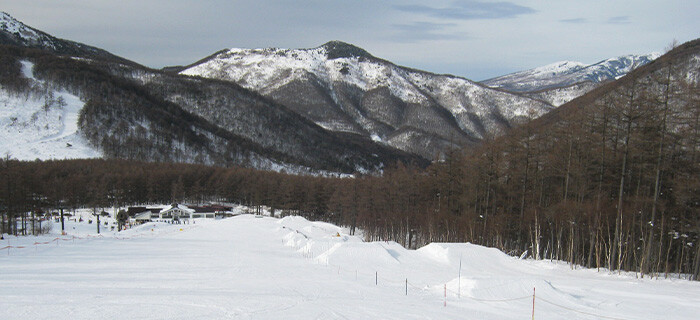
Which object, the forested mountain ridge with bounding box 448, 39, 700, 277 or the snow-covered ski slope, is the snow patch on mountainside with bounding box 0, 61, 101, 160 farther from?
Answer: the forested mountain ridge with bounding box 448, 39, 700, 277

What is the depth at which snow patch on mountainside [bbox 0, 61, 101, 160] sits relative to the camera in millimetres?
134750

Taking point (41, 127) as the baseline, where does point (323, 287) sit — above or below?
below

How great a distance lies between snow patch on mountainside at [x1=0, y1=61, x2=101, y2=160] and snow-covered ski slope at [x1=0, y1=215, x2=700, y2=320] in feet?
405

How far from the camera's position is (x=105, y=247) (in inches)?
1427

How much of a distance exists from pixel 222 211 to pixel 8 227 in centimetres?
5558

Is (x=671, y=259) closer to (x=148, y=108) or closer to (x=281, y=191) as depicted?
(x=281, y=191)

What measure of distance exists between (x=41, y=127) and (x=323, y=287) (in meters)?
162

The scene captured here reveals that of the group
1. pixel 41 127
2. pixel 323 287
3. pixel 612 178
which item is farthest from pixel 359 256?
pixel 41 127

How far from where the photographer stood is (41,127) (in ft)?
484

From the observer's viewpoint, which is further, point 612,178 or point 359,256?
point 612,178

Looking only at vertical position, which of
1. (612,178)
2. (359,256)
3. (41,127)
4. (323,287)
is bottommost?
(359,256)

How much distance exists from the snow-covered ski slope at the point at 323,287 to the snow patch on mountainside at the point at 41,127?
124 m

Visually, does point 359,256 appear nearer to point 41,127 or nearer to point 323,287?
point 323,287

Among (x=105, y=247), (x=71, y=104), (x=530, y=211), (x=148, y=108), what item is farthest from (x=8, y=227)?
(x=148, y=108)
